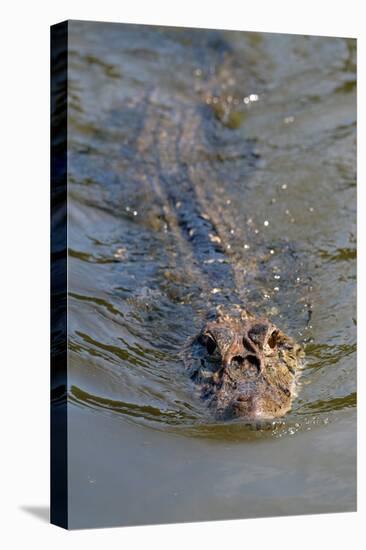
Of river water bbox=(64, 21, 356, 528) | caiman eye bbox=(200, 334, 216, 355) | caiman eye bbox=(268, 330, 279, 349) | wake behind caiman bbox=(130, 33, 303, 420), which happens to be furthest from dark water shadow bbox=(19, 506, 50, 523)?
caiman eye bbox=(268, 330, 279, 349)

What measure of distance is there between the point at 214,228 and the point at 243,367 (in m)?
2.69

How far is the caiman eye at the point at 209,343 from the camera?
7156 millimetres

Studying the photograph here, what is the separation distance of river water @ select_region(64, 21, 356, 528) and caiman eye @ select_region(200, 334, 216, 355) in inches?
12.3

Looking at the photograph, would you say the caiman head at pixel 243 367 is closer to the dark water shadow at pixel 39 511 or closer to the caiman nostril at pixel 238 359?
the caiman nostril at pixel 238 359

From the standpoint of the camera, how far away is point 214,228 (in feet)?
30.8

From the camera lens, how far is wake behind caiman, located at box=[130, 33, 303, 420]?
6.90m

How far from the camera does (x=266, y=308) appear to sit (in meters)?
8.38

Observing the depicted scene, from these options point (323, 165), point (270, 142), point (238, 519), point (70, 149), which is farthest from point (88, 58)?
point (238, 519)

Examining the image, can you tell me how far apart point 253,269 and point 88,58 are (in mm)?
3978

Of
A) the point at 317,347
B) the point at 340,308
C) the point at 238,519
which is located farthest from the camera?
the point at 340,308

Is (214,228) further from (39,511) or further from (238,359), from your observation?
(39,511)

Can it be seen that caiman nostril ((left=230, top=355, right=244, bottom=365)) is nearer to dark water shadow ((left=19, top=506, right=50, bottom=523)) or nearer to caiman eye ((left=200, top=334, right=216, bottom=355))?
caiman eye ((left=200, top=334, right=216, bottom=355))

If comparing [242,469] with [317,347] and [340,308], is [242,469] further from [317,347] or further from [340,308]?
[340,308]

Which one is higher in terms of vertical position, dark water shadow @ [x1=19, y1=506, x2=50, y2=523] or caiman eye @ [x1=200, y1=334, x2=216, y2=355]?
caiman eye @ [x1=200, y1=334, x2=216, y2=355]
